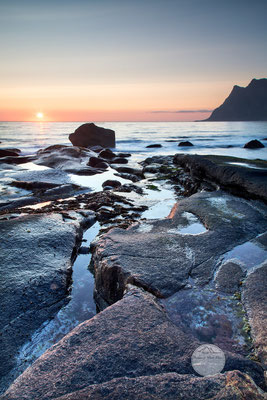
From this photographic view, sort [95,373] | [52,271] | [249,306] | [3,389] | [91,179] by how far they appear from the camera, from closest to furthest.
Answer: [95,373] < [3,389] < [249,306] < [52,271] < [91,179]

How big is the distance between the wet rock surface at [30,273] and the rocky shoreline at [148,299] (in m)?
0.01

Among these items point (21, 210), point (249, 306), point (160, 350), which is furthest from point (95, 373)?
point (21, 210)

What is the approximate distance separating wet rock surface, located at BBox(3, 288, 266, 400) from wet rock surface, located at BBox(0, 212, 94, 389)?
2.18 ft

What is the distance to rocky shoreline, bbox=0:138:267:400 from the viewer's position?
156 centimetres

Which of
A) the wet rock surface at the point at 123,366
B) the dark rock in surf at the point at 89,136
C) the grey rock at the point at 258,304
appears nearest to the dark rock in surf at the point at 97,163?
the dark rock in surf at the point at 89,136

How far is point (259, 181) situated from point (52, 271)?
4.57 meters

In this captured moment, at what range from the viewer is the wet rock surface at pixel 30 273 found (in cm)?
Answer: 236

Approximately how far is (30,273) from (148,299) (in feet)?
4.90

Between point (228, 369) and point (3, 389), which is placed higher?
point (228, 369)

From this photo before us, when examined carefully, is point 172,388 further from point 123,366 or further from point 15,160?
point 15,160

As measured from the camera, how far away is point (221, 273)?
9.33 ft

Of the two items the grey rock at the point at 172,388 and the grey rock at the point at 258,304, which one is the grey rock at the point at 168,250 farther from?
the grey rock at the point at 172,388

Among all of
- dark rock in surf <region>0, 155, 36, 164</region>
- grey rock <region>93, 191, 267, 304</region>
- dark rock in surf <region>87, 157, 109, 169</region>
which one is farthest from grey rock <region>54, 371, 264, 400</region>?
dark rock in surf <region>0, 155, 36, 164</region>

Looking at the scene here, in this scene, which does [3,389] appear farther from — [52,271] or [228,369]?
[228,369]
